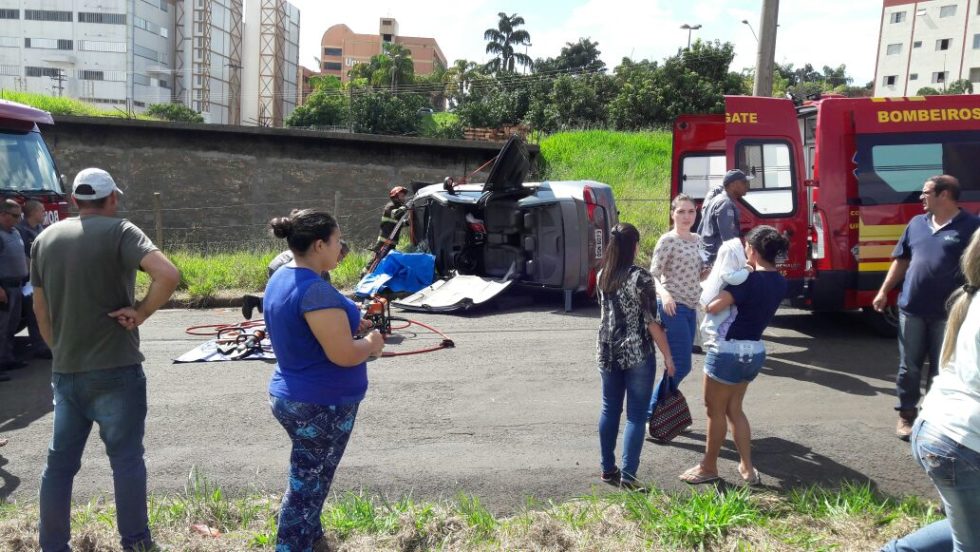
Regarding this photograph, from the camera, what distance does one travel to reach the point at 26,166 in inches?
356

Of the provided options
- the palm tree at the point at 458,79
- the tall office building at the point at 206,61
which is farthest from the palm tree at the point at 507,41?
the tall office building at the point at 206,61

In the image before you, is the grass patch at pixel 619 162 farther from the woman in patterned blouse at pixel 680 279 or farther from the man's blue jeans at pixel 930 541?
the man's blue jeans at pixel 930 541

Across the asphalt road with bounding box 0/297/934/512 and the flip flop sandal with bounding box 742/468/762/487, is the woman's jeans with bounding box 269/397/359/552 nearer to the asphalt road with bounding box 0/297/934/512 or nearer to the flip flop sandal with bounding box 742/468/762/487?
the asphalt road with bounding box 0/297/934/512

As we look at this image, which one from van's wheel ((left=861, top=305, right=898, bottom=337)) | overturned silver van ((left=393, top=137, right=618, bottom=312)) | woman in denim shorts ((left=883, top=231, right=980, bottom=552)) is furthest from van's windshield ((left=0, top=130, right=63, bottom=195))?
van's wheel ((left=861, top=305, right=898, bottom=337))

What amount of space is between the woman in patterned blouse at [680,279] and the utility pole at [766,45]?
24.8 ft

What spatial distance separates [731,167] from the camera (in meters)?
8.79

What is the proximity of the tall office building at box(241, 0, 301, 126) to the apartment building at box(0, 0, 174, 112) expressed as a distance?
14756 millimetres

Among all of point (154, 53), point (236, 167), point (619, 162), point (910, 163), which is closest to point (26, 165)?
point (910, 163)

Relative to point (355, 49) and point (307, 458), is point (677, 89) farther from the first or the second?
point (355, 49)


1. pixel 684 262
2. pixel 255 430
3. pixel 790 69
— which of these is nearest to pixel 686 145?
pixel 684 262

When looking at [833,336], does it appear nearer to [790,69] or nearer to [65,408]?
[65,408]

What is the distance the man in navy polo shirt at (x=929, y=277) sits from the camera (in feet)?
17.5

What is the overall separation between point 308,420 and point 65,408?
122 cm

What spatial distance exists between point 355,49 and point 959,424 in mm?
130295
